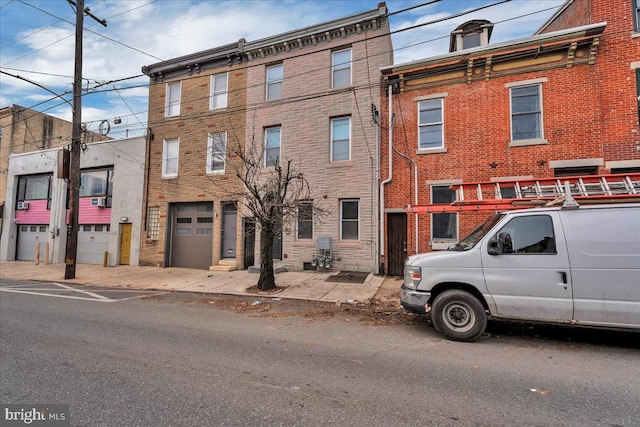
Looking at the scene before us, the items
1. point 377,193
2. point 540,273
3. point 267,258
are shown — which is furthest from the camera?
point 377,193

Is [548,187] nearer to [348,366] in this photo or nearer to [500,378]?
[500,378]

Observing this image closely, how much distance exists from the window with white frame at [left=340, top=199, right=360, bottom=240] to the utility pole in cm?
1056

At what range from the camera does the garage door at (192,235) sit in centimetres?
1462

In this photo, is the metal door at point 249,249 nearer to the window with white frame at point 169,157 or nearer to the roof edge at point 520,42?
the window with white frame at point 169,157

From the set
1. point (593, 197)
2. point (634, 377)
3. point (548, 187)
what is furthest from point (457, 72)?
point (634, 377)

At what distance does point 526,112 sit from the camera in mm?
10625

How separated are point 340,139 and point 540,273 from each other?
9.25 m

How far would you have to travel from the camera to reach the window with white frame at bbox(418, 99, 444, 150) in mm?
11594

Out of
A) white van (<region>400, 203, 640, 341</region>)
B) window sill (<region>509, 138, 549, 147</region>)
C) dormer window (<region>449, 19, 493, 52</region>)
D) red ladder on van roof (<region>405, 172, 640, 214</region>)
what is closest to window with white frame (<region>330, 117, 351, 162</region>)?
dormer window (<region>449, 19, 493, 52</region>)

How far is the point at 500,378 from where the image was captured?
3795 mm

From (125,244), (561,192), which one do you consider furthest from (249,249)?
(561,192)

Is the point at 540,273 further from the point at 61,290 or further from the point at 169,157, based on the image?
the point at 169,157

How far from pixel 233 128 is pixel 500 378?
1360 centimetres

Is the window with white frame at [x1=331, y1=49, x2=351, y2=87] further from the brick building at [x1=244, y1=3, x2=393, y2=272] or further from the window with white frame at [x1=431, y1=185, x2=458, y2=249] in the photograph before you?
the window with white frame at [x1=431, y1=185, x2=458, y2=249]
